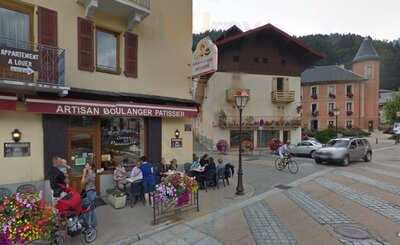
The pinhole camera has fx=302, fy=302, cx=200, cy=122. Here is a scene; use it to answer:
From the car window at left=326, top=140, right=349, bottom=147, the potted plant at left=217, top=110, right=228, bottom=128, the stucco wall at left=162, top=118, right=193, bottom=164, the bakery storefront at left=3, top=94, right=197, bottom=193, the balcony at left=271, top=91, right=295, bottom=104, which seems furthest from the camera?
the balcony at left=271, top=91, right=295, bottom=104

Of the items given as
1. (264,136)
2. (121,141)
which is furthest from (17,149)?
(264,136)

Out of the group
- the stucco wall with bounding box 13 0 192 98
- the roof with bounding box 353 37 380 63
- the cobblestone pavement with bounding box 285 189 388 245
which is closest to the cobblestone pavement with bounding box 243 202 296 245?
the cobblestone pavement with bounding box 285 189 388 245

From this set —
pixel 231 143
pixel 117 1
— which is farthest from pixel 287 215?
pixel 231 143

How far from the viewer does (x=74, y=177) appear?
33.3 feet

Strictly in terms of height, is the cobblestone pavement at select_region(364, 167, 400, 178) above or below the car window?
below

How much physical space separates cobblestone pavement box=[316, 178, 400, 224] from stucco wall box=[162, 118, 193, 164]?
20.9 feet

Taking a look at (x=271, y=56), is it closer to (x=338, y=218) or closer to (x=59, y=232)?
(x=338, y=218)

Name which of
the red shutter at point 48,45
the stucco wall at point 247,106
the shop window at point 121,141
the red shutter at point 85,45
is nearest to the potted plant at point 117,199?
the shop window at point 121,141

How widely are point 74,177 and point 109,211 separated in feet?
6.09

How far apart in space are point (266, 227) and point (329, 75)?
5427cm

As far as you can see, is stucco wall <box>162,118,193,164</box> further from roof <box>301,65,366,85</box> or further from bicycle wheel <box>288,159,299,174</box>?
roof <box>301,65,366,85</box>

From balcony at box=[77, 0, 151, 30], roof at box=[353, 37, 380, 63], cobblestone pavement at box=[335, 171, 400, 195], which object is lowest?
cobblestone pavement at box=[335, 171, 400, 195]

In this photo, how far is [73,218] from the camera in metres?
6.92

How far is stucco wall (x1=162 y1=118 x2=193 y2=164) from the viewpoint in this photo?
13.0 m
